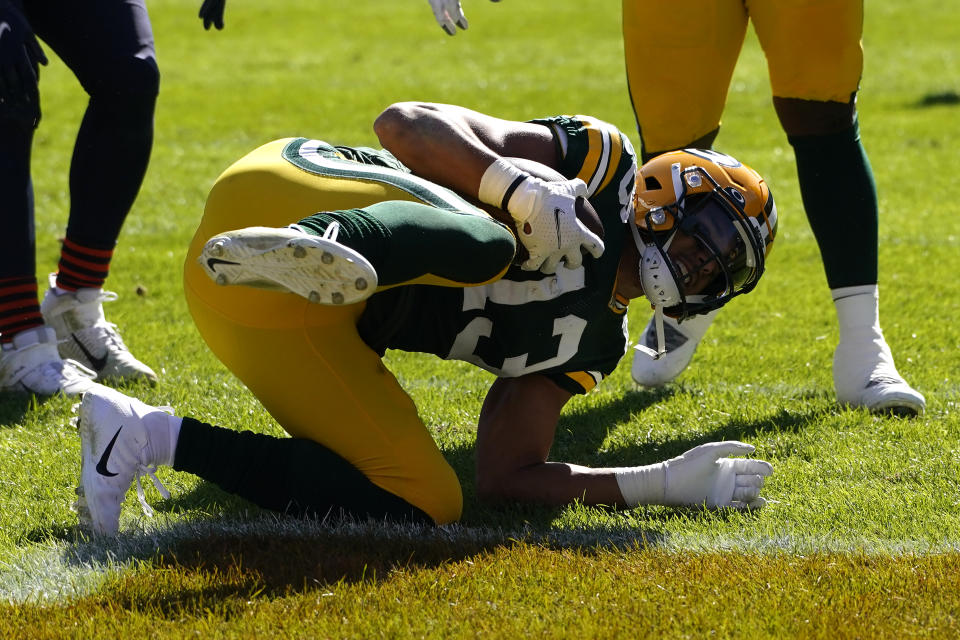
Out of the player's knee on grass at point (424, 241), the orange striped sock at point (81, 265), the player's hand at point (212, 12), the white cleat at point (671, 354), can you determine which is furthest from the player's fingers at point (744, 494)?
the orange striped sock at point (81, 265)

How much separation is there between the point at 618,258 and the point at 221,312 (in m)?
1.12

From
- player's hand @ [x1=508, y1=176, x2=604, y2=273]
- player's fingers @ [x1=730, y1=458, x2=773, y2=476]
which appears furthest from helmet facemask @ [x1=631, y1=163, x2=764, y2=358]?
player's fingers @ [x1=730, y1=458, x2=773, y2=476]

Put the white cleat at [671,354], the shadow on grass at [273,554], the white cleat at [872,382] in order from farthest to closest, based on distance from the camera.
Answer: the white cleat at [671,354]
the white cleat at [872,382]
the shadow on grass at [273,554]

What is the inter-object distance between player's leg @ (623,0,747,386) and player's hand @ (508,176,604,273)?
5.33 ft

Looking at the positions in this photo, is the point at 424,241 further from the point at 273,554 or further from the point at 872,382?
the point at 872,382

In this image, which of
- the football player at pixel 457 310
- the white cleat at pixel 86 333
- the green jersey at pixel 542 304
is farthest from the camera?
the white cleat at pixel 86 333

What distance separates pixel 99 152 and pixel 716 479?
269 cm

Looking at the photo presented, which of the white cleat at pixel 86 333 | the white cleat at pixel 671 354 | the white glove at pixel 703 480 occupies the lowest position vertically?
the white cleat at pixel 86 333

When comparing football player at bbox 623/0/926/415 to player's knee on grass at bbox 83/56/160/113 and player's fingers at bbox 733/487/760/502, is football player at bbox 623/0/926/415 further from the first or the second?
player's knee on grass at bbox 83/56/160/113

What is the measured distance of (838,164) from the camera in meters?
4.51

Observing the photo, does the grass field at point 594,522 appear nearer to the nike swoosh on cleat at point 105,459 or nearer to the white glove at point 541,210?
the nike swoosh on cleat at point 105,459

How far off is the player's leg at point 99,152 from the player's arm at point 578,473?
5.96ft

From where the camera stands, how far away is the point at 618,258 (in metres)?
3.56

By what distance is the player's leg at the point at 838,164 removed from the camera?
4363 mm
